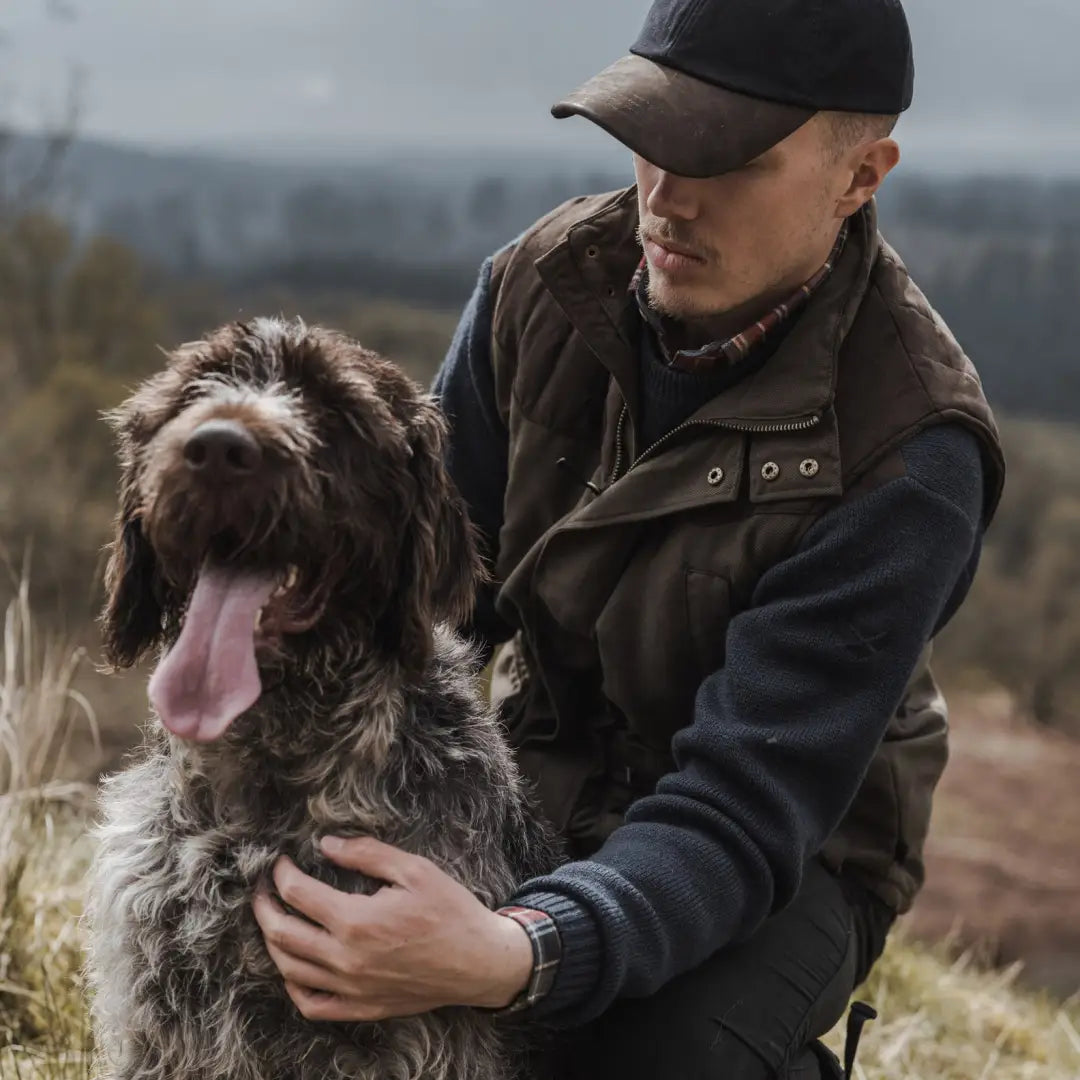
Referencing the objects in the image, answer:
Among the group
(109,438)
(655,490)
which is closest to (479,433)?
(655,490)

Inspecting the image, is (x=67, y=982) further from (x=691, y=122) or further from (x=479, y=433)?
(x=691, y=122)

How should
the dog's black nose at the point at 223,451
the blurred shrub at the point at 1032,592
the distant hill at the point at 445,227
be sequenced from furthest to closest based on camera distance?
the distant hill at the point at 445,227 → the blurred shrub at the point at 1032,592 → the dog's black nose at the point at 223,451

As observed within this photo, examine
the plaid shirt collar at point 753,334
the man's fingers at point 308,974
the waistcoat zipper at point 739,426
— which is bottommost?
the man's fingers at point 308,974

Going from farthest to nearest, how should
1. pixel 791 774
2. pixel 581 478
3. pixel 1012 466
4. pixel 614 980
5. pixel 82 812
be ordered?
pixel 1012 466 → pixel 82 812 → pixel 581 478 → pixel 791 774 → pixel 614 980

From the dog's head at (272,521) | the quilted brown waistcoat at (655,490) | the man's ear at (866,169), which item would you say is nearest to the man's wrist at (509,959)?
the dog's head at (272,521)

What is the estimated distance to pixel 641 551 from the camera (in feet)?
8.90

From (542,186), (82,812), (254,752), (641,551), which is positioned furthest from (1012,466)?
(254,752)

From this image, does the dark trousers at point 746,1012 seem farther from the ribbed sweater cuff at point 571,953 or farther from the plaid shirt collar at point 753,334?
the plaid shirt collar at point 753,334

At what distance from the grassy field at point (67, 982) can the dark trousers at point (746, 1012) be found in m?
0.93

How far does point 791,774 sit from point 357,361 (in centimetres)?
98

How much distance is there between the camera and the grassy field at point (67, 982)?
3.29 metres

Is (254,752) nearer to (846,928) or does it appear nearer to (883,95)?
(846,928)

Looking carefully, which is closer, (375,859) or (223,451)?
(223,451)

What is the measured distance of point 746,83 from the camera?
2447 millimetres
